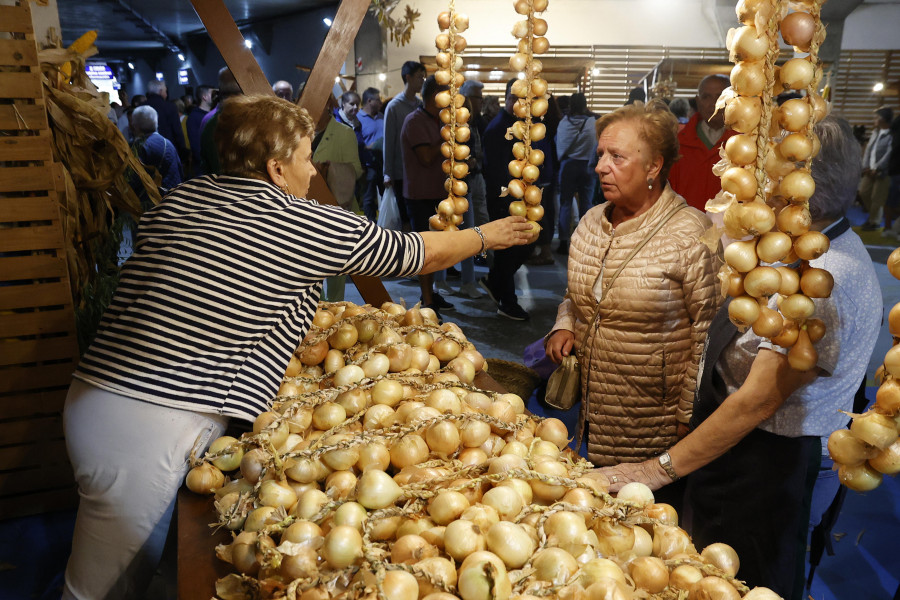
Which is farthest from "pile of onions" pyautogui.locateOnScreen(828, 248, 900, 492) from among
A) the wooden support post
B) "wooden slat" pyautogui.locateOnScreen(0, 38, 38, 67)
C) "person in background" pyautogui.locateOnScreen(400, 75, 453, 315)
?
"person in background" pyautogui.locateOnScreen(400, 75, 453, 315)

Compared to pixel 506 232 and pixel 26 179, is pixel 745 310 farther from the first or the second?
pixel 26 179

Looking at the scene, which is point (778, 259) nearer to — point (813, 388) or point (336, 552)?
point (813, 388)

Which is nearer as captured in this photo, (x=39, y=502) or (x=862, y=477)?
(x=862, y=477)

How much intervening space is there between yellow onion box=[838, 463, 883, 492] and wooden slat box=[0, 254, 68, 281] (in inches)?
117

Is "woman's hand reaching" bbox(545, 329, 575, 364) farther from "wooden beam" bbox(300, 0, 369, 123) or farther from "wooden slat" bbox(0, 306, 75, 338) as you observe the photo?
"wooden slat" bbox(0, 306, 75, 338)

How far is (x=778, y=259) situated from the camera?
120cm

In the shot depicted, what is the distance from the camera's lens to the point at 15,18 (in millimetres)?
2631

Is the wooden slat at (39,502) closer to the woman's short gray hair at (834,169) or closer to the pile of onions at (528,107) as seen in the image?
the pile of onions at (528,107)

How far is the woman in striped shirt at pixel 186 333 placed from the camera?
1.56 metres

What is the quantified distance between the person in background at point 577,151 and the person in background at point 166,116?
4.70 meters

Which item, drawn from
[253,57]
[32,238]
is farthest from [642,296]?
[32,238]

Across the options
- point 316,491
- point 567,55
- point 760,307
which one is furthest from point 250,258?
point 567,55

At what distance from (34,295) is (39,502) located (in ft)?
3.18

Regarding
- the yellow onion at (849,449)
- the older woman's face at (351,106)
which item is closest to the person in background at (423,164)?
the older woman's face at (351,106)
